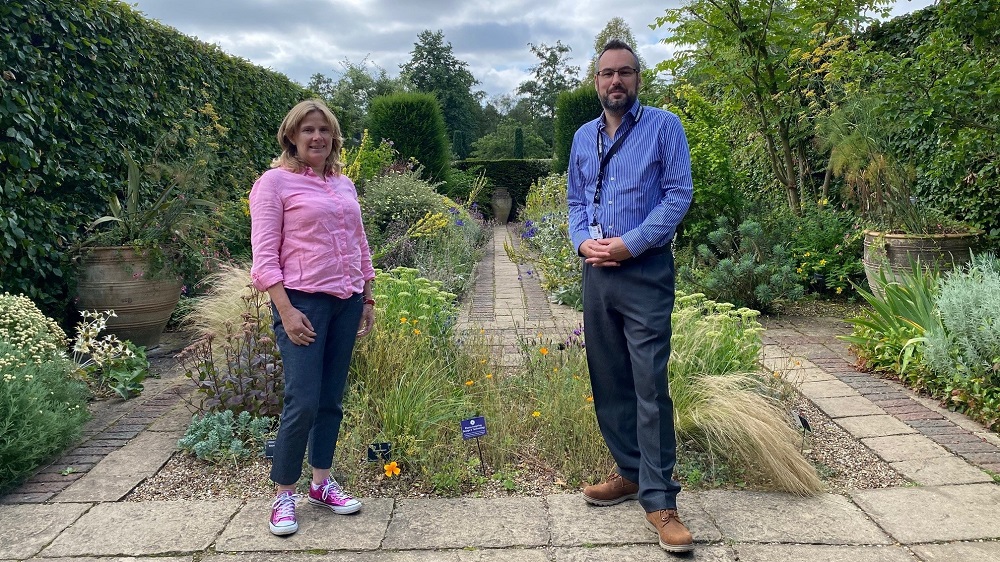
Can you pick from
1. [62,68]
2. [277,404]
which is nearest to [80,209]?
[62,68]

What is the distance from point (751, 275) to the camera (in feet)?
17.7

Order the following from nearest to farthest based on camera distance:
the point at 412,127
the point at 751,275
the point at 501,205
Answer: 1. the point at 751,275
2. the point at 412,127
3. the point at 501,205

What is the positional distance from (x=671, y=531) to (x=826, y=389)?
2.05 m

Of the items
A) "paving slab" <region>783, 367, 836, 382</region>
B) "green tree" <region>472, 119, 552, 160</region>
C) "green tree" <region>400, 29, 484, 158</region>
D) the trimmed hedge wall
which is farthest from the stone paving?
"green tree" <region>400, 29, 484, 158</region>

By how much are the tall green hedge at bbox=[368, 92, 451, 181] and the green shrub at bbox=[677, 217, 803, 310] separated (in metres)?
9.23

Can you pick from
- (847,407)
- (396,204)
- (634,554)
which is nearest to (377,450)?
(634,554)

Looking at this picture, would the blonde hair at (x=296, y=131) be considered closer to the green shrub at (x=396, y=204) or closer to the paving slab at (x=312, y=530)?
the paving slab at (x=312, y=530)

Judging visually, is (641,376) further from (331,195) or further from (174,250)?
(174,250)

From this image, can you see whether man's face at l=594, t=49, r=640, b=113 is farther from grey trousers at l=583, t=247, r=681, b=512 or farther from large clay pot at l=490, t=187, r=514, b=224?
large clay pot at l=490, t=187, r=514, b=224

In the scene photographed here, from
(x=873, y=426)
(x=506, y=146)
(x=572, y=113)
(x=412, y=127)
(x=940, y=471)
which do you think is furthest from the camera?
(x=506, y=146)

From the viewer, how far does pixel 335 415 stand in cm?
238

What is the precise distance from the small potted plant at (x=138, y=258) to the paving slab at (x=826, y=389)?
4.26 metres

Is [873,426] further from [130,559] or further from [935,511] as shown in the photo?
[130,559]

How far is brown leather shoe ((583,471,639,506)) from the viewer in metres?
2.38
